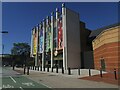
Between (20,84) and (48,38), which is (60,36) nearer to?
(48,38)

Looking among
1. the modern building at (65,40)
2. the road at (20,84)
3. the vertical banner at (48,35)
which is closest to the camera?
the road at (20,84)

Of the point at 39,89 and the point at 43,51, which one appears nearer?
the point at 39,89

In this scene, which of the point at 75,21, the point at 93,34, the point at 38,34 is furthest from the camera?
the point at 38,34

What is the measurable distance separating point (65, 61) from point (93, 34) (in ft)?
53.5

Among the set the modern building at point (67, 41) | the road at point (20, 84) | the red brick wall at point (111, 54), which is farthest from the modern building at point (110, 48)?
the modern building at point (67, 41)

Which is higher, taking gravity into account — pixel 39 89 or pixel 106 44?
pixel 106 44

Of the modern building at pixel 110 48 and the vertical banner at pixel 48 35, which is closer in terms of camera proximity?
the modern building at pixel 110 48

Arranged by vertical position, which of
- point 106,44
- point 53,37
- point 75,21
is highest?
point 75,21

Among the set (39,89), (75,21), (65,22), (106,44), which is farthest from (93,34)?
(39,89)

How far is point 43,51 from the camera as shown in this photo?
7531 cm

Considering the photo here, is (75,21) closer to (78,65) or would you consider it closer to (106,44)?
(78,65)

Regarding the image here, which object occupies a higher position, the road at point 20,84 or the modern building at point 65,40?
the modern building at point 65,40

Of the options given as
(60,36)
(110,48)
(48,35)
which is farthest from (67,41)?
(110,48)

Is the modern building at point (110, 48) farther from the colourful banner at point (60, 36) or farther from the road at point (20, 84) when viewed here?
the colourful banner at point (60, 36)
